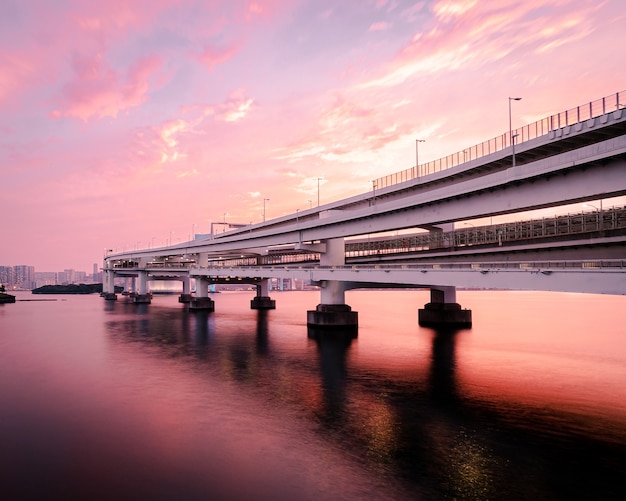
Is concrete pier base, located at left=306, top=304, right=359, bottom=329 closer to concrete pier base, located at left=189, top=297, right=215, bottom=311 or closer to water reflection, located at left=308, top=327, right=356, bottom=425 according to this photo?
water reflection, located at left=308, top=327, right=356, bottom=425

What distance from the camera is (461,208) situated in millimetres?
35312

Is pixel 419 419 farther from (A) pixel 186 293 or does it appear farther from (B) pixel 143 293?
(B) pixel 143 293

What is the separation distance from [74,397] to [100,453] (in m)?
10.8

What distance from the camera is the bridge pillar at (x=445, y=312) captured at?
64812mm

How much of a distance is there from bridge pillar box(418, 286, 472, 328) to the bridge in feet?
0.50

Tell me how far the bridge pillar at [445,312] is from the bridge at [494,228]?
153mm

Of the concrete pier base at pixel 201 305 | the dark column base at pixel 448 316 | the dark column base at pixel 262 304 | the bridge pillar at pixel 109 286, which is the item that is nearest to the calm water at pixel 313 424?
the dark column base at pixel 448 316

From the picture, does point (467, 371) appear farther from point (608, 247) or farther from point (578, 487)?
point (578, 487)

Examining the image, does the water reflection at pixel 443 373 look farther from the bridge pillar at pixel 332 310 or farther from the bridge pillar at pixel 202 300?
the bridge pillar at pixel 202 300

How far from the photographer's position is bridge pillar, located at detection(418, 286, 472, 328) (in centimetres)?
6481

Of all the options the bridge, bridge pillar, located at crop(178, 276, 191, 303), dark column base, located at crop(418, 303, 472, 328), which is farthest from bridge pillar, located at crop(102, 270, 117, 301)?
dark column base, located at crop(418, 303, 472, 328)

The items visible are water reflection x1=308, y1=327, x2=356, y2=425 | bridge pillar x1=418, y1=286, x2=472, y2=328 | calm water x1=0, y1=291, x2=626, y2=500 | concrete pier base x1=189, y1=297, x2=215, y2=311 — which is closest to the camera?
calm water x1=0, y1=291, x2=626, y2=500

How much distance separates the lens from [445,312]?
6481 cm

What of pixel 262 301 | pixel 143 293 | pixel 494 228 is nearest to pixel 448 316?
pixel 494 228
